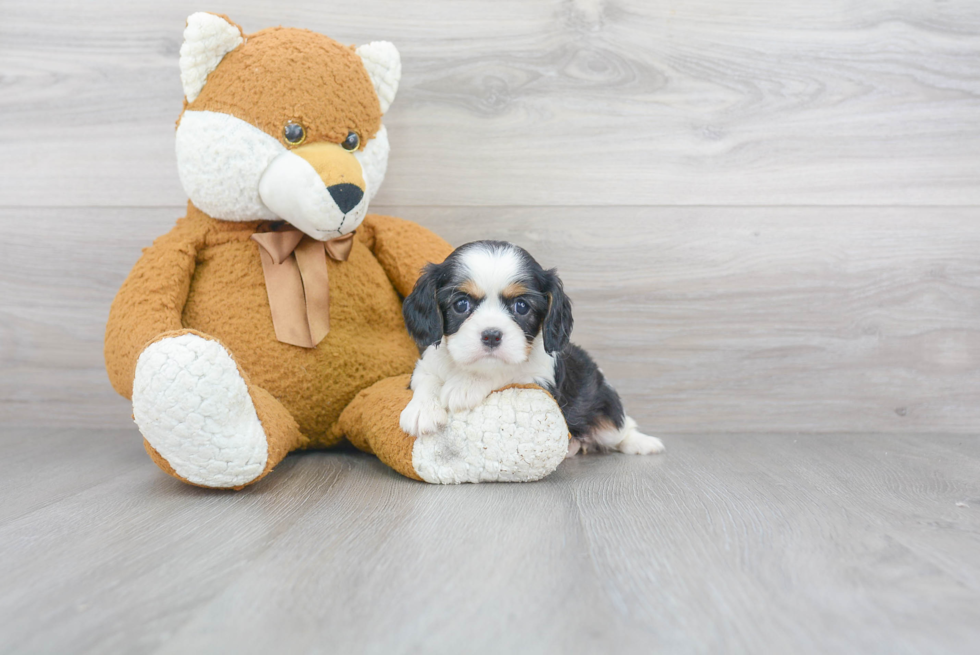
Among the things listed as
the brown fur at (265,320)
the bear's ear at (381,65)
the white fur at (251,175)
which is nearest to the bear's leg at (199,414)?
the brown fur at (265,320)

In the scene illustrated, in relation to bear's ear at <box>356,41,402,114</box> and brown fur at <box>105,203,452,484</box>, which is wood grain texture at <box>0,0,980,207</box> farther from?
brown fur at <box>105,203,452,484</box>

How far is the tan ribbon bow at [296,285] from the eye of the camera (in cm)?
161

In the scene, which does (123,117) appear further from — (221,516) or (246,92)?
(221,516)

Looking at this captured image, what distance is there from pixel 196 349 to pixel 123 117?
1072mm

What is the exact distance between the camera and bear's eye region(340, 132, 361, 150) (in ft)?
5.30

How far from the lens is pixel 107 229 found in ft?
6.68

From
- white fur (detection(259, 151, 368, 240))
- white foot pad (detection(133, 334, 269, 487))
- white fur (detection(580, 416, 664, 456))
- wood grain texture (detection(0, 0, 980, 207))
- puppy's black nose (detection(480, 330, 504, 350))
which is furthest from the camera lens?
wood grain texture (detection(0, 0, 980, 207))

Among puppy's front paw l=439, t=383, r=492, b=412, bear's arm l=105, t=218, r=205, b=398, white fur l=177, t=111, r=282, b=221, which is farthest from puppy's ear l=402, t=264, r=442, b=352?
bear's arm l=105, t=218, r=205, b=398

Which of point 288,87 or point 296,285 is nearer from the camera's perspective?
point 288,87

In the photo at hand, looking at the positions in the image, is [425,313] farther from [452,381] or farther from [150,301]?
[150,301]

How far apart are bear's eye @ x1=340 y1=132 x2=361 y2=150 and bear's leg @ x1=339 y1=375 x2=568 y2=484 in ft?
2.09

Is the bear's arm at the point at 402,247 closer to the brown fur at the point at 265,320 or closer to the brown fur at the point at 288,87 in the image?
the brown fur at the point at 265,320

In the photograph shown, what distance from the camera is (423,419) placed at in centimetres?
144

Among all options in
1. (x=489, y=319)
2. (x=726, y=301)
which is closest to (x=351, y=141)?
(x=489, y=319)
